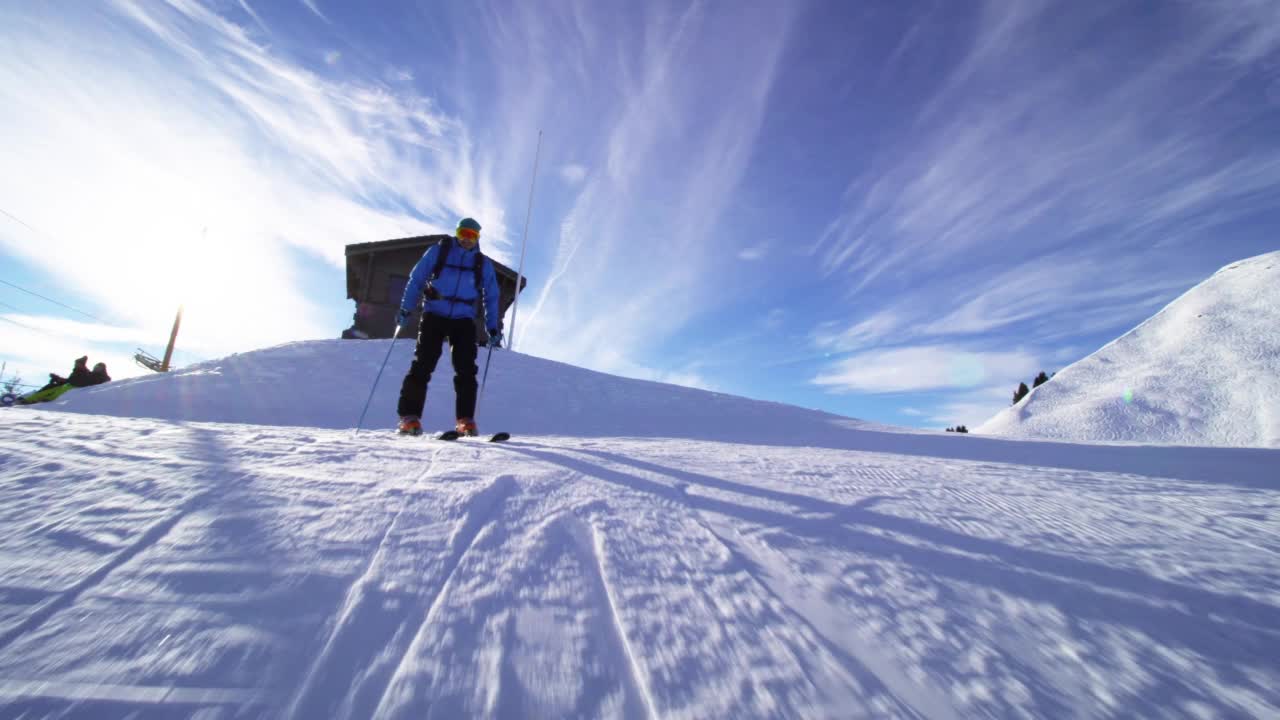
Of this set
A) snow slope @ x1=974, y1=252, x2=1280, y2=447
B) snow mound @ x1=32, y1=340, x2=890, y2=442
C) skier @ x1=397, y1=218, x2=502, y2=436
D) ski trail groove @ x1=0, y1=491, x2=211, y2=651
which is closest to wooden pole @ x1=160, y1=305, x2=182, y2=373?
snow mound @ x1=32, y1=340, x2=890, y2=442

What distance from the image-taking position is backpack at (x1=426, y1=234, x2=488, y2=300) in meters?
3.61

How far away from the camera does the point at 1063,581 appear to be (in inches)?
39.2

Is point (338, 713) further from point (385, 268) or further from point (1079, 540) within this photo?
point (385, 268)

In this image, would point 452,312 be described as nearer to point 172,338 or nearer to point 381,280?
point 381,280

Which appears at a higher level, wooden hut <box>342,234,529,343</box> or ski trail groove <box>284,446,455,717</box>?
wooden hut <box>342,234,529,343</box>

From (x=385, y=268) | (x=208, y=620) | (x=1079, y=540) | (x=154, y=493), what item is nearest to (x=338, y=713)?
(x=208, y=620)

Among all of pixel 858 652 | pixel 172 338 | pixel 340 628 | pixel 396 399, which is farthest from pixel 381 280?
pixel 858 652

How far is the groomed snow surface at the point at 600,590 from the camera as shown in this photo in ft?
2.15

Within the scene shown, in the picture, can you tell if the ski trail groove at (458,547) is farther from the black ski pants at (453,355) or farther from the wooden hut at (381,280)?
the wooden hut at (381,280)

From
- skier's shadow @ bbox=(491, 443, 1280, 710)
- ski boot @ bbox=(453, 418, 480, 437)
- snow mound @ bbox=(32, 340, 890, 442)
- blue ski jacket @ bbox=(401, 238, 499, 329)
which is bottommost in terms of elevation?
skier's shadow @ bbox=(491, 443, 1280, 710)

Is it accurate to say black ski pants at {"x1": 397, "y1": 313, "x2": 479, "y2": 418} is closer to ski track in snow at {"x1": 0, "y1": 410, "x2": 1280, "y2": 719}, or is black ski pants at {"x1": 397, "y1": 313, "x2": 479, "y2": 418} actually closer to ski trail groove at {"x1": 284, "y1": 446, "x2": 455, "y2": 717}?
ski track in snow at {"x1": 0, "y1": 410, "x2": 1280, "y2": 719}

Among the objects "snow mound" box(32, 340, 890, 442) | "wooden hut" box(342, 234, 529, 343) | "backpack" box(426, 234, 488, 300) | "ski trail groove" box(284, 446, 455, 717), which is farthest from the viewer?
"wooden hut" box(342, 234, 529, 343)

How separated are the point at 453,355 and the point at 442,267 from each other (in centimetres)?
78

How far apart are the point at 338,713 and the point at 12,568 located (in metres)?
0.89
